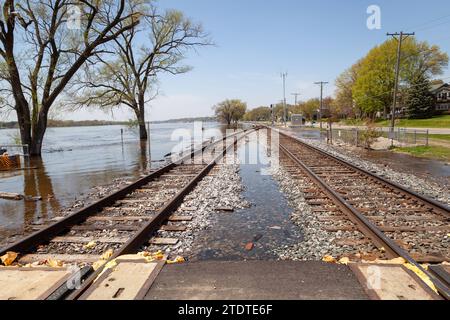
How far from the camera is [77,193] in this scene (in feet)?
32.8

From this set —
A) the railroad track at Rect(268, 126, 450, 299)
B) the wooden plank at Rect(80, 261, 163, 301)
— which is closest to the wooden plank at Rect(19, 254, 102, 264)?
the wooden plank at Rect(80, 261, 163, 301)

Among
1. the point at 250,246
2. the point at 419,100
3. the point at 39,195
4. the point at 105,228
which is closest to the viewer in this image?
the point at 250,246

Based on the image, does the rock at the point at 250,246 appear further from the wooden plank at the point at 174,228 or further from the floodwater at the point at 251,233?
the wooden plank at the point at 174,228

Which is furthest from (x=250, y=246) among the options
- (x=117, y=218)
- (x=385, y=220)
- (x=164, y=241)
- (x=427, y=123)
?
(x=427, y=123)

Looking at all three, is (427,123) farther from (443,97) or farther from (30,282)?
(30,282)

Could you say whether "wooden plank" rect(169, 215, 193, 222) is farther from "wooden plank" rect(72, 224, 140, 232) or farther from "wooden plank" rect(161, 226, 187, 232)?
"wooden plank" rect(72, 224, 140, 232)

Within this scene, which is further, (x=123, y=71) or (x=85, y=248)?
(x=123, y=71)

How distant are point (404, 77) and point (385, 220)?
75.0 meters

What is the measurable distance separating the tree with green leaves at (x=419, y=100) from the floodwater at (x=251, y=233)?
223 feet

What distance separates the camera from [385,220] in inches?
228

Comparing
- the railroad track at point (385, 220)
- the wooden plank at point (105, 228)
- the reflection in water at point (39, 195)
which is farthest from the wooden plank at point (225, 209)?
the reflection in water at point (39, 195)

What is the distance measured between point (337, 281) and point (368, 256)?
1.14 m

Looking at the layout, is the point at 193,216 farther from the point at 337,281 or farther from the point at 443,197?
the point at 443,197
